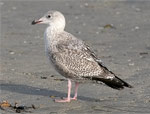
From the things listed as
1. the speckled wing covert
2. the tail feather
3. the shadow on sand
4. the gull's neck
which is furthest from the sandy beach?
the gull's neck

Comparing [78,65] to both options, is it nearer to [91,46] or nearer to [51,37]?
[51,37]

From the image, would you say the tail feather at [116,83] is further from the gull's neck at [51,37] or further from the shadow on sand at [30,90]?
the gull's neck at [51,37]

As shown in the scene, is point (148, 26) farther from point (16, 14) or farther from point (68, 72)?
point (68, 72)

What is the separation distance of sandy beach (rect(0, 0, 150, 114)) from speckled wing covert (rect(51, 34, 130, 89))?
0.34 m

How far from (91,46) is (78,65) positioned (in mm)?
3983

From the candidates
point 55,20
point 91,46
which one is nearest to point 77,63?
point 55,20

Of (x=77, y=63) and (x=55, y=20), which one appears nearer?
(x=77, y=63)

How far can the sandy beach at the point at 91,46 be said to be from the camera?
8500 mm

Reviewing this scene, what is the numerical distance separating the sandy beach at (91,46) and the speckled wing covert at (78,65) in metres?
A: 0.34

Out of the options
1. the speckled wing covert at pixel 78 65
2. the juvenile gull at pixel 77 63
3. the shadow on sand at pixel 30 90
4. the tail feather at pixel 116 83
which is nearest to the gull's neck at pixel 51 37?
the juvenile gull at pixel 77 63

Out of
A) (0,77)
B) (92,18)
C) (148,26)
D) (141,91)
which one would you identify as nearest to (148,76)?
(141,91)

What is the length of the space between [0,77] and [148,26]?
19.3 feet

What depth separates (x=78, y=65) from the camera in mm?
8812

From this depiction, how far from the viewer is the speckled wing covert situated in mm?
8773
